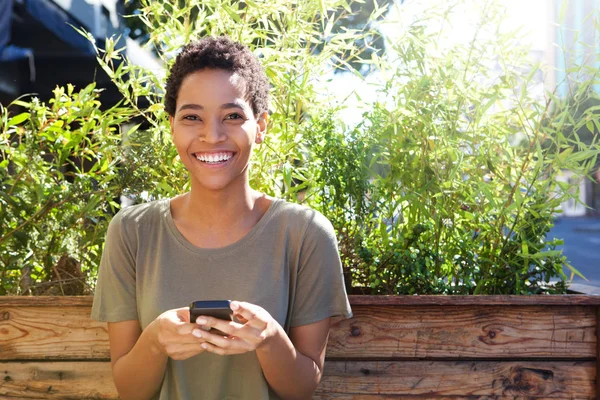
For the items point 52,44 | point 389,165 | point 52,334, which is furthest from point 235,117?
point 52,44

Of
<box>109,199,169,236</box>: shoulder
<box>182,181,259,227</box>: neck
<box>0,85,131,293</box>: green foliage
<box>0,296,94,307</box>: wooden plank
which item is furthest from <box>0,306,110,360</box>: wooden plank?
<box>182,181,259,227</box>: neck

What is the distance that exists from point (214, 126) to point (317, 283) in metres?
0.41

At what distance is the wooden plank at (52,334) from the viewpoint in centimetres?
170

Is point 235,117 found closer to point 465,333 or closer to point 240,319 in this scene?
point 240,319

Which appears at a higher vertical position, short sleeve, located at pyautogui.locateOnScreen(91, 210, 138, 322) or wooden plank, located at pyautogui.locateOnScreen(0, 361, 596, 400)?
short sleeve, located at pyautogui.locateOnScreen(91, 210, 138, 322)

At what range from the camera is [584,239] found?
16.5 metres

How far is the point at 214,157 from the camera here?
4.64ft

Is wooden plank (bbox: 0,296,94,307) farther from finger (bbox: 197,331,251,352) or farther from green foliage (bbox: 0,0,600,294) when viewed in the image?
finger (bbox: 197,331,251,352)

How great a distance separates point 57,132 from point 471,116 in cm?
118

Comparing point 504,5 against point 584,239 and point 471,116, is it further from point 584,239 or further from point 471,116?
point 584,239

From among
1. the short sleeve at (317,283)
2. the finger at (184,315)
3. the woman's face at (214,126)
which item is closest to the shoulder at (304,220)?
the short sleeve at (317,283)

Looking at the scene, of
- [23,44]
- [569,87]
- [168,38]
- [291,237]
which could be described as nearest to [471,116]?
[569,87]

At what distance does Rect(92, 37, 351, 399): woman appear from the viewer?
1420 mm

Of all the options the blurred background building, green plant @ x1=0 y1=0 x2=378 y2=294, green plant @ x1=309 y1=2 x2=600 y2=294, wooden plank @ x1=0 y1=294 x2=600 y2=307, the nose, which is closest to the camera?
the nose
